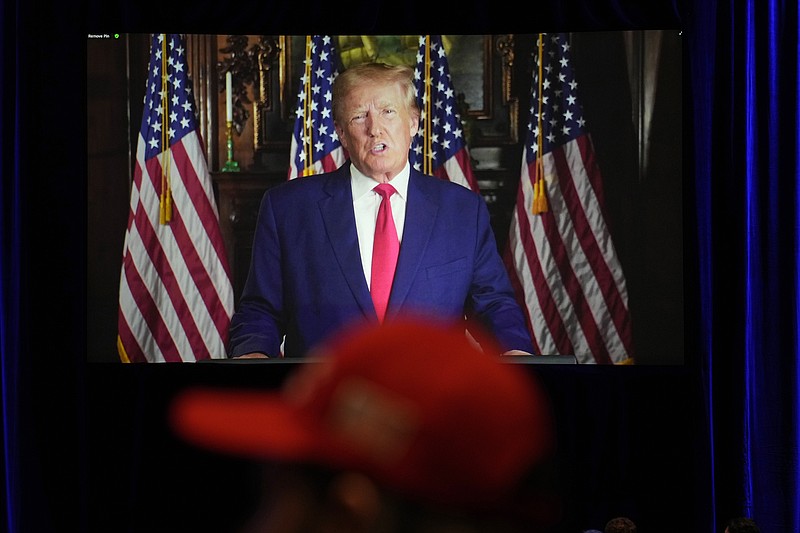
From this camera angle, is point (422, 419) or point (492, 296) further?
point (492, 296)

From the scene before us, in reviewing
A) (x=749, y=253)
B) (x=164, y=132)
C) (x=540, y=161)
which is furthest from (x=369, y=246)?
(x=749, y=253)

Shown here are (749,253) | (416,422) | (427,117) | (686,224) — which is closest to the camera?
(416,422)

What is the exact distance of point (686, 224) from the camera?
5035 millimetres

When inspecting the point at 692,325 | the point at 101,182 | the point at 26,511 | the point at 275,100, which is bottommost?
the point at 26,511

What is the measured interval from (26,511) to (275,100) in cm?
236

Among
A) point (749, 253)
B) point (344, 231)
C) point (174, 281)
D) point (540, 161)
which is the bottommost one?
point (174, 281)

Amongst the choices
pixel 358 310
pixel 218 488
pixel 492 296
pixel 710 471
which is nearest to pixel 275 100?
pixel 358 310

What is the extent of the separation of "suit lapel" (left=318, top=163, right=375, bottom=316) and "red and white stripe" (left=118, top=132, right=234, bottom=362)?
546 mm

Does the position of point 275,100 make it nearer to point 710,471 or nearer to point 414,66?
point 414,66

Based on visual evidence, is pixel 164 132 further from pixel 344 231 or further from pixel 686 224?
pixel 686 224

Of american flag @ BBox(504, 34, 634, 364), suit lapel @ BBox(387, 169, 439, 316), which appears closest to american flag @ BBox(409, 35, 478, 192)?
suit lapel @ BBox(387, 169, 439, 316)

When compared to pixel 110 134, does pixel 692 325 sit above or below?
below

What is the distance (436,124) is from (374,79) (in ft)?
1.24

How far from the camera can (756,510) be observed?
495 cm
